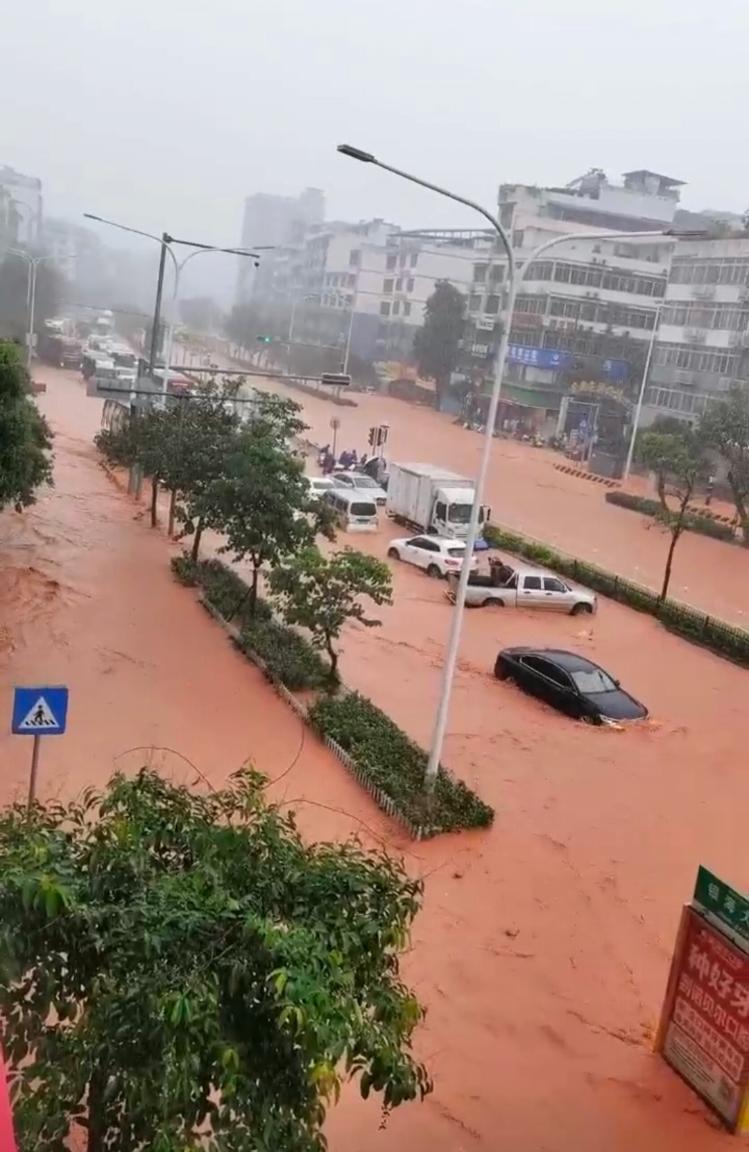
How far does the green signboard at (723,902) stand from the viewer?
17.4 ft

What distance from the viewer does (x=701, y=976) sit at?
558 centimetres

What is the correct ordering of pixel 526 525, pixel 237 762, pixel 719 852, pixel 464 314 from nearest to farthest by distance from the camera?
pixel 719 852
pixel 237 762
pixel 526 525
pixel 464 314

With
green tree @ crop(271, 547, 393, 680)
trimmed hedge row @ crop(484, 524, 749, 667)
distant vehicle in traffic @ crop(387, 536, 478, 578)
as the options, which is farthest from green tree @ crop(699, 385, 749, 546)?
green tree @ crop(271, 547, 393, 680)

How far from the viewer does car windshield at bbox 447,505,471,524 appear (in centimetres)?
2103

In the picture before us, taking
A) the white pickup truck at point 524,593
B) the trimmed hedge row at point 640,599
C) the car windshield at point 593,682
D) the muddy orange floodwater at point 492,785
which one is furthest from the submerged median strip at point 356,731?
the trimmed hedge row at point 640,599

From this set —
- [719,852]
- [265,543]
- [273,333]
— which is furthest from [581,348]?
[719,852]

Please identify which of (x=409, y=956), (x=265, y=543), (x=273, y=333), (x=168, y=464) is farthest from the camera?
(x=273, y=333)

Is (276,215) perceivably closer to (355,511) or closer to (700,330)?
(700,330)

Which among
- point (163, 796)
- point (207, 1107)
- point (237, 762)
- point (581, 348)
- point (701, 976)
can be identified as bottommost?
point (237, 762)

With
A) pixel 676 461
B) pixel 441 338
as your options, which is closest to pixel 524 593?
pixel 676 461

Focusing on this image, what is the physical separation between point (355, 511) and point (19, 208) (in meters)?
35.3

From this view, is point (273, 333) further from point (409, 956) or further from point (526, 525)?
point (409, 956)

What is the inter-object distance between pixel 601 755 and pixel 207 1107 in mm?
8308

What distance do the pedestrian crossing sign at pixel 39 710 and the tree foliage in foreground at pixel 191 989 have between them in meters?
2.43
